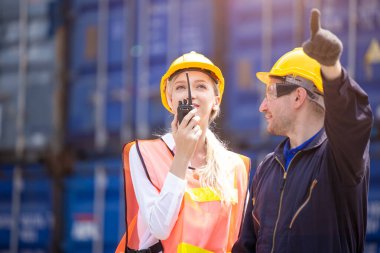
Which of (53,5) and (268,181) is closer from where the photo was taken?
(268,181)

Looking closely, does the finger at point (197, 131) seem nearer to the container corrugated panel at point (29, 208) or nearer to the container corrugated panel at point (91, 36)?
the container corrugated panel at point (91, 36)

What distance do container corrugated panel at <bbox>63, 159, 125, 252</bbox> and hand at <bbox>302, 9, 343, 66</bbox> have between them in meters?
4.83

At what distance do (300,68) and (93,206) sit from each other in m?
4.68

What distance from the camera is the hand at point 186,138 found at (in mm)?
2652

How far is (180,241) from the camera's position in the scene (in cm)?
267

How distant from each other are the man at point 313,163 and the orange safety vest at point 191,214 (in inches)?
3.2

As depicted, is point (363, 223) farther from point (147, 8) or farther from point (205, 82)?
point (147, 8)

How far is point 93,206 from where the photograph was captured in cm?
697

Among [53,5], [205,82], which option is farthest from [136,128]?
[205,82]

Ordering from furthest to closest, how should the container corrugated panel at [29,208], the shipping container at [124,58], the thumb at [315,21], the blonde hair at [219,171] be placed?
the container corrugated panel at [29,208], the shipping container at [124,58], the blonde hair at [219,171], the thumb at [315,21]

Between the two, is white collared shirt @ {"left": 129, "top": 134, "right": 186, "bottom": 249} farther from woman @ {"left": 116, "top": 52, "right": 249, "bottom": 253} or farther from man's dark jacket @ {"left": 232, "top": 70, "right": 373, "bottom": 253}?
man's dark jacket @ {"left": 232, "top": 70, "right": 373, "bottom": 253}

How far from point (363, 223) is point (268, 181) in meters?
0.38

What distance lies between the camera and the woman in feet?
8.71

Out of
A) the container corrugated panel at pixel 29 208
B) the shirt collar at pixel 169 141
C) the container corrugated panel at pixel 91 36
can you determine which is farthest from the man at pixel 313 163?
the container corrugated panel at pixel 29 208
